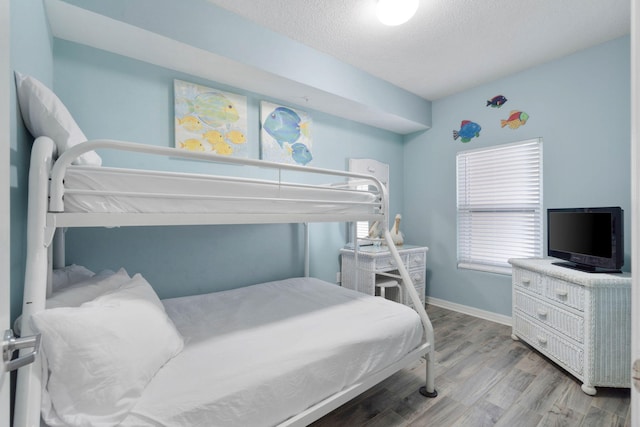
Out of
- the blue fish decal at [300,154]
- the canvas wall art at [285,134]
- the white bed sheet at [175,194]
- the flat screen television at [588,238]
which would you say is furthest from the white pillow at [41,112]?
the flat screen television at [588,238]

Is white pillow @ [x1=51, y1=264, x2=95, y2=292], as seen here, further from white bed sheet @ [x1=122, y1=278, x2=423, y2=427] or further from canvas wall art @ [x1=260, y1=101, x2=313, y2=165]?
canvas wall art @ [x1=260, y1=101, x2=313, y2=165]

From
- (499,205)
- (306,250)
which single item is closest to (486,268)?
(499,205)

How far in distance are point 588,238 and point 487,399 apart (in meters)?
1.35

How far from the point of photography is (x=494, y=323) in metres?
2.82

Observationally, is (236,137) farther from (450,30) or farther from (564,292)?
(564,292)

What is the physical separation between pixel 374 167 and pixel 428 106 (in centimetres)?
101

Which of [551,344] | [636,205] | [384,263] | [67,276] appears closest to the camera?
[636,205]

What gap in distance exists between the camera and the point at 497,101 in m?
2.84

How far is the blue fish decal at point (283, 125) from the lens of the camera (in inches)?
99.4

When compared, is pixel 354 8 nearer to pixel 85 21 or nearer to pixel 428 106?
pixel 85 21

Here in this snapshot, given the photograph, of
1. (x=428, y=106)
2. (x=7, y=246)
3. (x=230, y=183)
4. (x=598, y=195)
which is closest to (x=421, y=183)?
(x=428, y=106)

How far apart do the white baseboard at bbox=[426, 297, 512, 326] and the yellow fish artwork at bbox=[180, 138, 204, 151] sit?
3.04m

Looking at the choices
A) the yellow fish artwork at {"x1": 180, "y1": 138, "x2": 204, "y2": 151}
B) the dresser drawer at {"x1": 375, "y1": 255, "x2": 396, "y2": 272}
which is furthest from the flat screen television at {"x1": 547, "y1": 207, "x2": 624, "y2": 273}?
the yellow fish artwork at {"x1": 180, "y1": 138, "x2": 204, "y2": 151}

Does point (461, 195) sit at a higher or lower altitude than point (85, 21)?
lower
